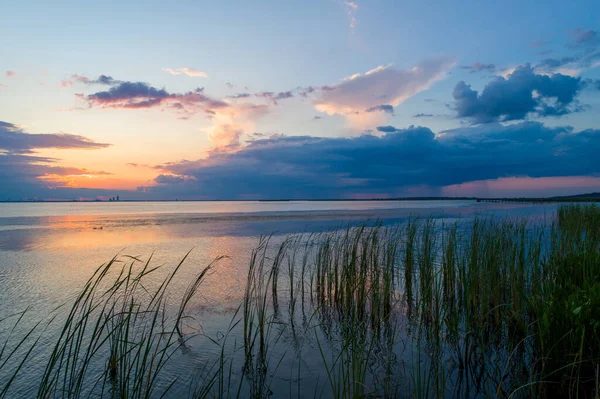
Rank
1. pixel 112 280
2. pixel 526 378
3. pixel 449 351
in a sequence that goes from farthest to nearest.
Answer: pixel 112 280, pixel 449 351, pixel 526 378

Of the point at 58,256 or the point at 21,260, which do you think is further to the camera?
the point at 58,256

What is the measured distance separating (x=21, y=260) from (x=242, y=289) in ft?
35.9

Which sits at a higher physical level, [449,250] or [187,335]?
[449,250]

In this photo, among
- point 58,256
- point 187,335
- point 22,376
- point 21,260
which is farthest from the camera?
point 58,256

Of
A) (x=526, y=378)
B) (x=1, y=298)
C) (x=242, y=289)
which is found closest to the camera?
(x=526, y=378)

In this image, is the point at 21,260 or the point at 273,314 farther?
the point at 21,260

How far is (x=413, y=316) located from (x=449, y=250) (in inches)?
66.0

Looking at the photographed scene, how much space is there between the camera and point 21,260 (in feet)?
47.4

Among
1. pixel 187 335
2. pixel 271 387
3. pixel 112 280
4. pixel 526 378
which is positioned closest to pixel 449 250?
pixel 526 378

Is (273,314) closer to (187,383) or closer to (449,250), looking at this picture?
(187,383)

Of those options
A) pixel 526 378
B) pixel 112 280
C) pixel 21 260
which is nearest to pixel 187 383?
pixel 526 378

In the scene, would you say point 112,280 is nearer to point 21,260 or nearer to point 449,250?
point 21,260

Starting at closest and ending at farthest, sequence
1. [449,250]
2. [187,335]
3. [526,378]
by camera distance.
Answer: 1. [526,378]
2. [187,335]
3. [449,250]

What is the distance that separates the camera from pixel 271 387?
4.75 metres
